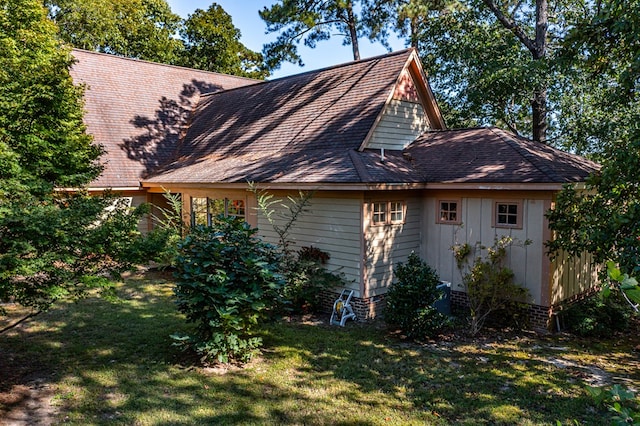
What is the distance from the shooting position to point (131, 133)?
16.5m

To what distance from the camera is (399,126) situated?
12469 mm

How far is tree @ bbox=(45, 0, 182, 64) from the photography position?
2817cm

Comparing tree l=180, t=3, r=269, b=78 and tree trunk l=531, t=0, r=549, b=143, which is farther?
tree l=180, t=3, r=269, b=78

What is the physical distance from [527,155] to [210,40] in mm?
27323

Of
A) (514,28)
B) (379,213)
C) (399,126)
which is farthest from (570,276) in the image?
(514,28)

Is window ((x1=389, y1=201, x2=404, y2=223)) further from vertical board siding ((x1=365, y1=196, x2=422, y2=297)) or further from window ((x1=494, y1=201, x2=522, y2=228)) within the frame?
window ((x1=494, y1=201, x2=522, y2=228))

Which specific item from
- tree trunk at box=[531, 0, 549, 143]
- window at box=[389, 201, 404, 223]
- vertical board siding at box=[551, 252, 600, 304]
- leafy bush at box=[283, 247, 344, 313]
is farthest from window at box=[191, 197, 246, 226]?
tree trunk at box=[531, 0, 549, 143]

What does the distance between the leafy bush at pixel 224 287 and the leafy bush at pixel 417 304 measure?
8.33 feet

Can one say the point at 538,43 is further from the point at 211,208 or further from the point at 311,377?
the point at 311,377

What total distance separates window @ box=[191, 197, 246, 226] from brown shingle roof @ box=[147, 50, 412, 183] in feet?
3.00

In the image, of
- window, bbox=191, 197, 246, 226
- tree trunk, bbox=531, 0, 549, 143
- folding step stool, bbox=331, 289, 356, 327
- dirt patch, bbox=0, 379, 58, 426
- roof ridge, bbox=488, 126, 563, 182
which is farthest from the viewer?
tree trunk, bbox=531, 0, 549, 143

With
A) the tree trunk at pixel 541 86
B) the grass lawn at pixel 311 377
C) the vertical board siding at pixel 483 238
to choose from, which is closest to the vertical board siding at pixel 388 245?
the vertical board siding at pixel 483 238

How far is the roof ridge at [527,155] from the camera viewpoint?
905 cm

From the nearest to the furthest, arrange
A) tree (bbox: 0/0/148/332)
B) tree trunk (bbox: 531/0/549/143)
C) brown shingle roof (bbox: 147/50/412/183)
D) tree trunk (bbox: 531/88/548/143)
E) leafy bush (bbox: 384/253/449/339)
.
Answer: tree (bbox: 0/0/148/332) → leafy bush (bbox: 384/253/449/339) → brown shingle roof (bbox: 147/50/412/183) → tree trunk (bbox: 531/0/549/143) → tree trunk (bbox: 531/88/548/143)
